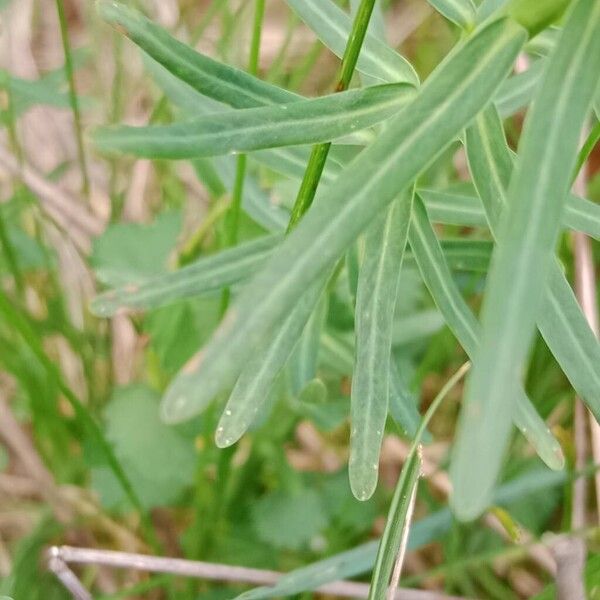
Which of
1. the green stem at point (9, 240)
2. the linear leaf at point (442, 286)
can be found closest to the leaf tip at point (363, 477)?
the linear leaf at point (442, 286)

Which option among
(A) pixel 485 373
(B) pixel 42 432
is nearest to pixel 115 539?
(B) pixel 42 432

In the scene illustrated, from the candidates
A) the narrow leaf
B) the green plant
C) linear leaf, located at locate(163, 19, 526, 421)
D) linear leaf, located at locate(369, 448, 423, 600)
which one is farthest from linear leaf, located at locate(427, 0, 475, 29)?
the narrow leaf

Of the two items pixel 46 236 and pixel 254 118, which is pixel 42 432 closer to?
pixel 46 236

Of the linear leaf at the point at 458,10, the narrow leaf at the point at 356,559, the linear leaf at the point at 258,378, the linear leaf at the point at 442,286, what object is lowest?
the narrow leaf at the point at 356,559

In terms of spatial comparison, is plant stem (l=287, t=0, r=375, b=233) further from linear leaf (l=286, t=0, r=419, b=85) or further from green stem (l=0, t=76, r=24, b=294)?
green stem (l=0, t=76, r=24, b=294)

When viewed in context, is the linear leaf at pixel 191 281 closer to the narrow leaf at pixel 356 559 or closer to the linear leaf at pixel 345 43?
the linear leaf at pixel 345 43
